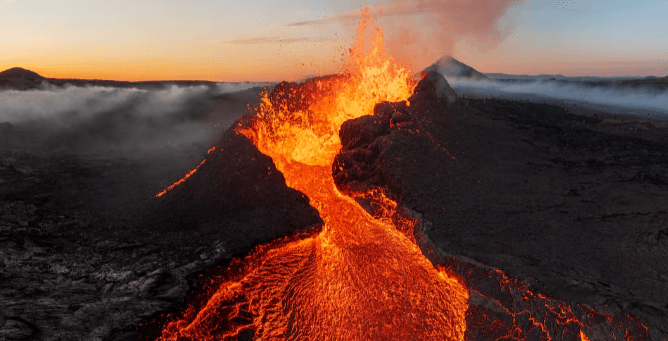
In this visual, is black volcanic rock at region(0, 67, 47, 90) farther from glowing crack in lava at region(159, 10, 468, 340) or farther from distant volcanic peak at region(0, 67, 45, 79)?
glowing crack in lava at region(159, 10, 468, 340)

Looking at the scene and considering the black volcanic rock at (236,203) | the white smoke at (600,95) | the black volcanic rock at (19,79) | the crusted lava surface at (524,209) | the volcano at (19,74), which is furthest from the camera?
the white smoke at (600,95)

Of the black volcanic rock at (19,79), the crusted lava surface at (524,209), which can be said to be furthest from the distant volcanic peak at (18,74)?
the crusted lava surface at (524,209)

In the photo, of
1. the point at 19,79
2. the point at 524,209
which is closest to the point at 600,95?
the point at 524,209

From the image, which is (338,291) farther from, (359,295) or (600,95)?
(600,95)

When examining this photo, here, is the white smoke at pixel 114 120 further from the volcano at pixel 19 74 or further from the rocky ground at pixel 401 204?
the volcano at pixel 19 74

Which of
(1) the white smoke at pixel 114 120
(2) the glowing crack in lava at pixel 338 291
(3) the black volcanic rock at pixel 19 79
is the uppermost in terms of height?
(3) the black volcanic rock at pixel 19 79

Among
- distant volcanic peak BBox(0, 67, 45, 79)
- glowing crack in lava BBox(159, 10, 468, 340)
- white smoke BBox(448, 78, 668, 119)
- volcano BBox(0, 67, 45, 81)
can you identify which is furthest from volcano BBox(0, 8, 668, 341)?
distant volcanic peak BBox(0, 67, 45, 79)
